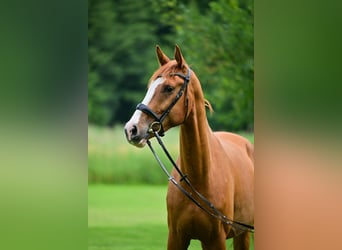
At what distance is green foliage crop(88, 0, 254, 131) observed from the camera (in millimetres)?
3861

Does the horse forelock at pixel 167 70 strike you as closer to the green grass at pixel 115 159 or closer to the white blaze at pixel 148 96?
the white blaze at pixel 148 96

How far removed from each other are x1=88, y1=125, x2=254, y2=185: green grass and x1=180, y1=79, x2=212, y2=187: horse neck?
0.63 ft

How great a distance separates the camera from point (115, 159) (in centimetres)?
401

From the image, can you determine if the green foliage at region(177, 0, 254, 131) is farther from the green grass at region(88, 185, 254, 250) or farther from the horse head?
the green grass at region(88, 185, 254, 250)

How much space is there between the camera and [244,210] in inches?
155

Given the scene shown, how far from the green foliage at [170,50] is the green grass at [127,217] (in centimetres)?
43

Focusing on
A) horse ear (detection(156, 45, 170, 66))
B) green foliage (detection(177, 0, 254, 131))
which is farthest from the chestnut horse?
green foliage (detection(177, 0, 254, 131))

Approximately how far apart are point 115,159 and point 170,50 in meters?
0.72

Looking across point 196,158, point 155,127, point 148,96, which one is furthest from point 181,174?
point 148,96

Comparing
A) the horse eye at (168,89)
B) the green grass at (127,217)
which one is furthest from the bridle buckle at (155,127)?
the green grass at (127,217)
